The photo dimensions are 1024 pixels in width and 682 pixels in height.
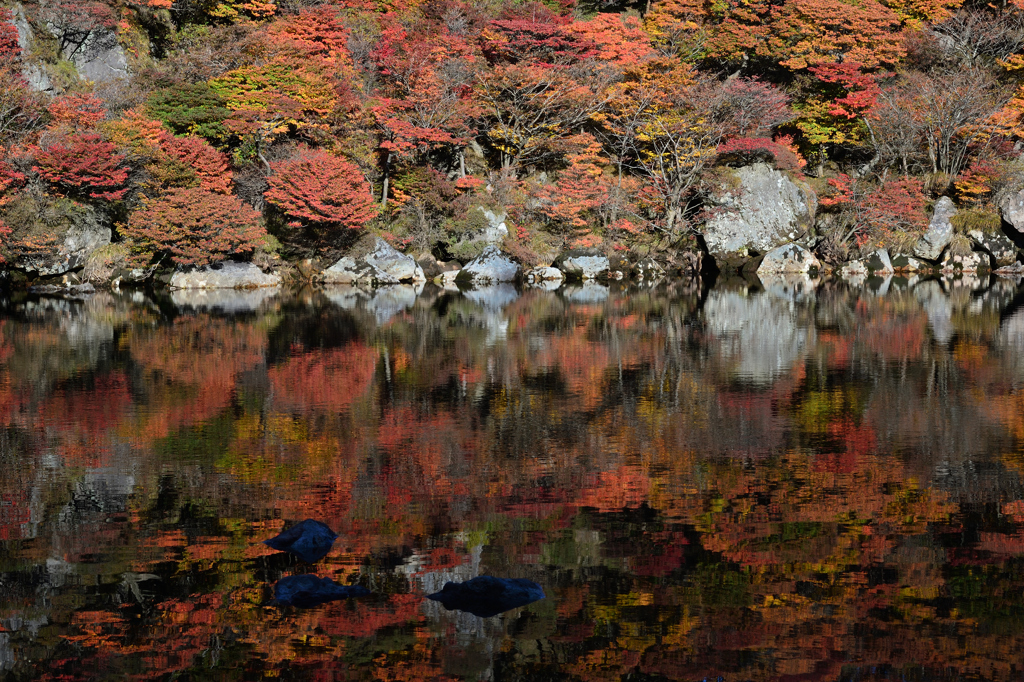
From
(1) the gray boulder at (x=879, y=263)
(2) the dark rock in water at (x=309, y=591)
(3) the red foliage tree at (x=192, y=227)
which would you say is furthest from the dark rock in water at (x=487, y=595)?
(1) the gray boulder at (x=879, y=263)

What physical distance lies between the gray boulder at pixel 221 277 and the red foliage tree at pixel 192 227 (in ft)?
1.43

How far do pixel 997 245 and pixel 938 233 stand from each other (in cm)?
209

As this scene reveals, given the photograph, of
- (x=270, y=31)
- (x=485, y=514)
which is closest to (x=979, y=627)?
(x=485, y=514)

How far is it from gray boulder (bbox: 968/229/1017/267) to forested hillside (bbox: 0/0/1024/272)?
1.56ft

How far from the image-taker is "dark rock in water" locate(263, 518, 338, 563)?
541 cm

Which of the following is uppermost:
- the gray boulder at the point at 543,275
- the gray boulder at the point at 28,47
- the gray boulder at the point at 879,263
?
the gray boulder at the point at 28,47

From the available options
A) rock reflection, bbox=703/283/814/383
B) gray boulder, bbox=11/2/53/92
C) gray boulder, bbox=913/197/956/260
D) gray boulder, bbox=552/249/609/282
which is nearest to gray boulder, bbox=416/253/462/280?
gray boulder, bbox=552/249/609/282

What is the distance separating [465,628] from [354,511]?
1950 mm

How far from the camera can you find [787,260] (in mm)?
33688

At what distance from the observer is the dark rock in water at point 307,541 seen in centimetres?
541

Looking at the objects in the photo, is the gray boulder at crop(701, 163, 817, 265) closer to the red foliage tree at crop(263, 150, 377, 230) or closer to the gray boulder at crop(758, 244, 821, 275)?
the gray boulder at crop(758, 244, 821, 275)

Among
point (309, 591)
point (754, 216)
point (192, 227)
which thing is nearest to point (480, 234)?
point (192, 227)

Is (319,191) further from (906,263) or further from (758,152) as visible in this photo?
(906,263)

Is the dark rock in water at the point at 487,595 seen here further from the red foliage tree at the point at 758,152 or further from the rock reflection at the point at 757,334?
the red foliage tree at the point at 758,152
